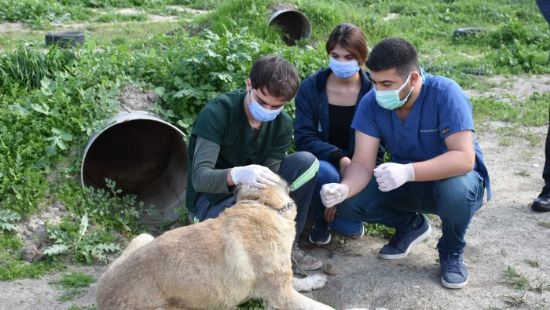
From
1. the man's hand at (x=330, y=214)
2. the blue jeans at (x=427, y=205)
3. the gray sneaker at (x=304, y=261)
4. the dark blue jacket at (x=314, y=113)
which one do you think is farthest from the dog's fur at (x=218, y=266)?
the dark blue jacket at (x=314, y=113)

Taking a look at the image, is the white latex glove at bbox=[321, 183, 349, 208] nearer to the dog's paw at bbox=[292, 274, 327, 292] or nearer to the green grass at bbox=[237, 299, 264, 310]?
the dog's paw at bbox=[292, 274, 327, 292]

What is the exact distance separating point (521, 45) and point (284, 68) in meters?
7.85

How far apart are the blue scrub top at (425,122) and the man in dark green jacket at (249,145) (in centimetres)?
50

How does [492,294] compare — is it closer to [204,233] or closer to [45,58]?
[204,233]

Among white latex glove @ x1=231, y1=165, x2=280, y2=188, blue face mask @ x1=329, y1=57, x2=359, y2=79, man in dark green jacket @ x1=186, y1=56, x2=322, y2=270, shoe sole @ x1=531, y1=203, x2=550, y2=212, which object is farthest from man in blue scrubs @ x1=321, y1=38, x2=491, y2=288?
shoe sole @ x1=531, y1=203, x2=550, y2=212

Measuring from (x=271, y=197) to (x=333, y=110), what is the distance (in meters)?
1.53

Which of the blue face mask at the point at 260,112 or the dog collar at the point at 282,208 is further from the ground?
the blue face mask at the point at 260,112

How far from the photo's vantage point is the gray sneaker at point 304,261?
433 cm

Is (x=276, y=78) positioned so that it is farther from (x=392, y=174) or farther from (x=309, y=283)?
(x=309, y=283)

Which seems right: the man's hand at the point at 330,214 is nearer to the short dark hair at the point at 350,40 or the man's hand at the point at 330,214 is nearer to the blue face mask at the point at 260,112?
the blue face mask at the point at 260,112

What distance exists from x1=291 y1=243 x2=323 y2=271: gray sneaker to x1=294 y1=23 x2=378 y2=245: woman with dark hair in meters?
0.37

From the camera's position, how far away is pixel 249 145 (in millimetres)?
4238

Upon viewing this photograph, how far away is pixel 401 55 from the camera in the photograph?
3777 mm

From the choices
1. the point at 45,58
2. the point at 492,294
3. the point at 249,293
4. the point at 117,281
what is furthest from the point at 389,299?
the point at 45,58
